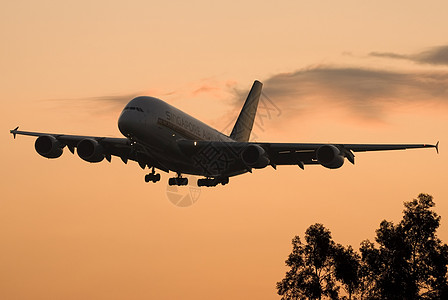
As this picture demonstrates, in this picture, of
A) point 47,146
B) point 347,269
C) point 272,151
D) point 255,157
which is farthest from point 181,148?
point 347,269

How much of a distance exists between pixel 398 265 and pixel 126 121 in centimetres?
3723

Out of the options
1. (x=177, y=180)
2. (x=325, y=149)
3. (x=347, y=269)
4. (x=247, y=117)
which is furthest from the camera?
(x=247, y=117)

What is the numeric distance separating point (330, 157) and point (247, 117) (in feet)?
106

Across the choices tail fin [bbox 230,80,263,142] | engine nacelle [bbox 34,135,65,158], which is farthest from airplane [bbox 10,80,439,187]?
tail fin [bbox 230,80,263,142]

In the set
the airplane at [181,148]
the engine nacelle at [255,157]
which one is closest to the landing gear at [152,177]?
the airplane at [181,148]

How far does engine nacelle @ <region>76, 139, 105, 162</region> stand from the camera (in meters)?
110

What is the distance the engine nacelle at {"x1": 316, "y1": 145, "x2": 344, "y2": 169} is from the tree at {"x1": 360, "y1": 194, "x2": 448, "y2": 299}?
21778 mm

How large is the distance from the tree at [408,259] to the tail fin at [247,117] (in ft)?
60.3

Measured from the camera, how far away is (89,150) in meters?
110

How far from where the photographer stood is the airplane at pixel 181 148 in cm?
10325

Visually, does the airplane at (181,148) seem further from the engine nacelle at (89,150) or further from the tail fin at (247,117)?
the tail fin at (247,117)

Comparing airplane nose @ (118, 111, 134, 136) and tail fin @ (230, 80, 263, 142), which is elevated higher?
tail fin @ (230, 80, 263, 142)

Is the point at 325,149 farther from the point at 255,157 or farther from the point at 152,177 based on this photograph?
the point at 152,177

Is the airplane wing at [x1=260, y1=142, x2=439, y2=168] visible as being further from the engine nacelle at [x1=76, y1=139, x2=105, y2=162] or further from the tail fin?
the tail fin
